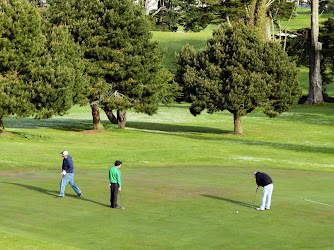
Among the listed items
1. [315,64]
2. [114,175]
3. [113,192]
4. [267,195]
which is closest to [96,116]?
[113,192]

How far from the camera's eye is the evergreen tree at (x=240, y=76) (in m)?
63.6

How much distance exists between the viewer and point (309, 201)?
2480cm

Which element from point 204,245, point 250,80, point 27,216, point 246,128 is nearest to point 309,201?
point 204,245

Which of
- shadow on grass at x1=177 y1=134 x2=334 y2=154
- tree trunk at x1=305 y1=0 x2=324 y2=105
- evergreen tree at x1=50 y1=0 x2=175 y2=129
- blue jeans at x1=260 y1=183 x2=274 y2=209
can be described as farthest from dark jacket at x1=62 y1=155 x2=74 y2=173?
tree trunk at x1=305 y1=0 x2=324 y2=105

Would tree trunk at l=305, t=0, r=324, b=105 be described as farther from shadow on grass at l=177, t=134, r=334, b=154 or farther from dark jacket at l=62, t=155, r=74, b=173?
dark jacket at l=62, t=155, r=74, b=173

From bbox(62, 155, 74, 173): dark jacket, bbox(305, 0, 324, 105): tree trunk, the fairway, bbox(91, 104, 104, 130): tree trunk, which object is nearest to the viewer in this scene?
the fairway

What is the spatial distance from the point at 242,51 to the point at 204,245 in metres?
49.3

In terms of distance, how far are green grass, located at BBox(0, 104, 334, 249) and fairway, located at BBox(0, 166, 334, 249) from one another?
4cm

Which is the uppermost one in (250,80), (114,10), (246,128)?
(114,10)

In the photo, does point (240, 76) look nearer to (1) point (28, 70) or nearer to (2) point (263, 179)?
(1) point (28, 70)

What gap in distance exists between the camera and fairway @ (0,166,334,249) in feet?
57.1

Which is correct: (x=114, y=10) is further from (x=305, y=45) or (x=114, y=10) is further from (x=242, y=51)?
(x=305, y=45)

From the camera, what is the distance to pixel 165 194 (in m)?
26.0

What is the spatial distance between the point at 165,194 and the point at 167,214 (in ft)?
15.0
